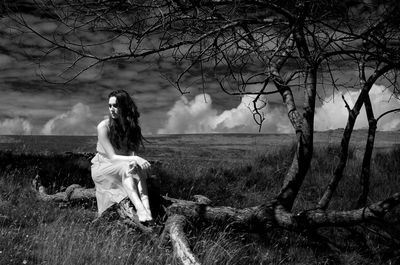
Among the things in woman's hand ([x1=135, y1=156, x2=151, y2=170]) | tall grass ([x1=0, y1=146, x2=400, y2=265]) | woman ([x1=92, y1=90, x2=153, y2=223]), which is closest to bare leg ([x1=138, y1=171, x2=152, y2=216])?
woman ([x1=92, y1=90, x2=153, y2=223])

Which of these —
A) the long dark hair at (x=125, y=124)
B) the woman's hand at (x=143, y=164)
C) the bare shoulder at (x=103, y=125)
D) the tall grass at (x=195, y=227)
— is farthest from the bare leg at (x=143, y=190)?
the bare shoulder at (x=103, y=125)

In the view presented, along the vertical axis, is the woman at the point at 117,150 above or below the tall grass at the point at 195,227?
above

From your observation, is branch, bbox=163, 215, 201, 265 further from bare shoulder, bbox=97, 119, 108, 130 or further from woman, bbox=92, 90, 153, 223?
bare shoulder, bbox=97, 119, 108, 130

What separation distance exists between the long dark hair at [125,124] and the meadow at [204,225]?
110cm

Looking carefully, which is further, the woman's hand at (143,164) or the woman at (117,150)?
the woman at (117,150)

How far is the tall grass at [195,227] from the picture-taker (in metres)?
3.81

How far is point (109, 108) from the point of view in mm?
5430

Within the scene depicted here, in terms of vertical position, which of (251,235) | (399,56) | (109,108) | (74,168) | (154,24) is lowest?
(251,235)

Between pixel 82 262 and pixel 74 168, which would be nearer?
pixel 82 262

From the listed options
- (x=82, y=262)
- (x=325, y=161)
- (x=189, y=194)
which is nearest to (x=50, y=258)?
(x=82, y=262)

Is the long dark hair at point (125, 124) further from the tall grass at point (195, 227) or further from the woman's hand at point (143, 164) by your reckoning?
the tall grass at point (195, 227)

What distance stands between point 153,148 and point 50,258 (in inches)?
385

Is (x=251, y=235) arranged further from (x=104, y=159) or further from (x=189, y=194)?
(x=189, y=194)

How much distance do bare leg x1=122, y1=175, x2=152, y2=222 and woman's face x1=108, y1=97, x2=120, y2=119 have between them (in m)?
0.86
